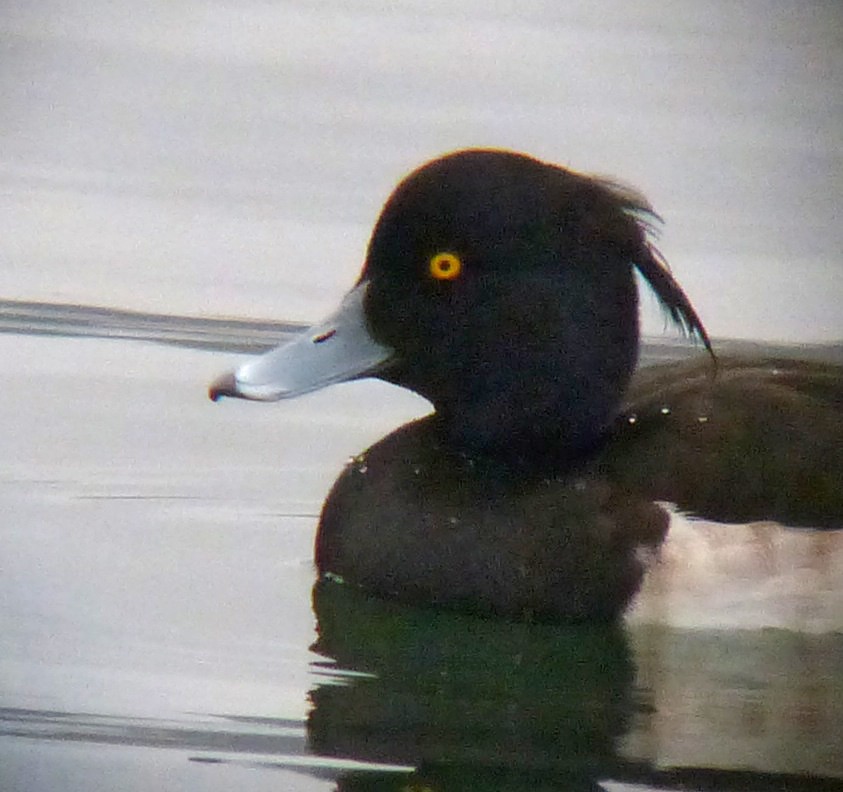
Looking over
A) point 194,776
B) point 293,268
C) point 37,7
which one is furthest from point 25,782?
point 37,7

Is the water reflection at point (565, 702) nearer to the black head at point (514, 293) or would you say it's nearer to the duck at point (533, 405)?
the duck at point (533, 405)

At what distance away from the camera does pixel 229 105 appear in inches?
88.6

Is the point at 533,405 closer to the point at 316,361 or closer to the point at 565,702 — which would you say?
the point at 316,361

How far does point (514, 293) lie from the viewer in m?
2.23

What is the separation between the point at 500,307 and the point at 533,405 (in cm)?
12

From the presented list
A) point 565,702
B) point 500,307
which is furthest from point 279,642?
point 500,307

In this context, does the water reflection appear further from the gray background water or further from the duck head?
the duck head

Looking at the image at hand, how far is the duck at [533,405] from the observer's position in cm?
214

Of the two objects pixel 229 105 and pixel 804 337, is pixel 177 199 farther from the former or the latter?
pixel 804 337

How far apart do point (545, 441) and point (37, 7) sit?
31.3 inches

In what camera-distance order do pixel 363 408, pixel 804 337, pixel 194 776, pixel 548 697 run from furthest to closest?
pixel 363 408
pixel 804 337
pixel 548 697
pixel 194 776

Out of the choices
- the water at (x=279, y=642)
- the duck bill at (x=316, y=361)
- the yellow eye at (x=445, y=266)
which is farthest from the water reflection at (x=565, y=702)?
the yellow eye at (x=445, y=266)

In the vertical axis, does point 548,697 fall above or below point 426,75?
below

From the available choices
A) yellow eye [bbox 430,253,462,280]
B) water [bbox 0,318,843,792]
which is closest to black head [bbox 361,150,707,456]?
yellow eye [bbox 430,253,462,280]
